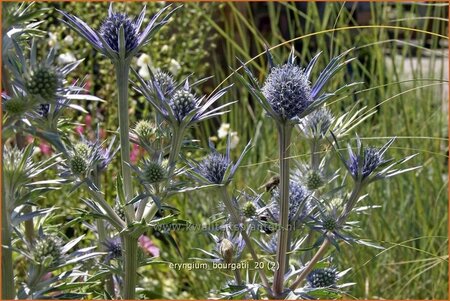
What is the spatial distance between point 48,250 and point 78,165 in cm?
13

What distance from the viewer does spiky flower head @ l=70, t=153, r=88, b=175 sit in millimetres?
1035

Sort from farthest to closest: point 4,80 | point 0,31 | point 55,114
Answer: point 4,80 → point 55,114 → point 0,31

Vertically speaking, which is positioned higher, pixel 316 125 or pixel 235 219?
pixel 316 125

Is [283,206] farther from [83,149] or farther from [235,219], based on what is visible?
[83,149]

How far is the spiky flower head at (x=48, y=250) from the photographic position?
3.25 feet

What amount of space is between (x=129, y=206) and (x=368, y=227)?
55.0 inches

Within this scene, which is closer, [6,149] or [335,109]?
[6,149]

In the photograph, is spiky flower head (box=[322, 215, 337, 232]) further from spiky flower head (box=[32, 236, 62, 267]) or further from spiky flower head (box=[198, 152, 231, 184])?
spiky flower head (box=[32, 236, 62, 267])

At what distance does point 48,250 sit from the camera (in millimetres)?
996

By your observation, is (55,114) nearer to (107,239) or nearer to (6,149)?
(6,149)

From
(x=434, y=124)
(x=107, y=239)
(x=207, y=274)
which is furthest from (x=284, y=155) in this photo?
(x=434, y=124)

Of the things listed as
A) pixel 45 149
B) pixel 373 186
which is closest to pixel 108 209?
pixel 45 149

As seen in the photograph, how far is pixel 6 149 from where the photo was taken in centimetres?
108

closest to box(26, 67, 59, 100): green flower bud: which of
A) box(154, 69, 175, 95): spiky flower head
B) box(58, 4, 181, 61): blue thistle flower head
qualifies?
box(58, 4, 181, 61): blue thistle flower head
